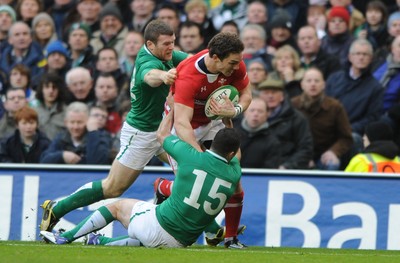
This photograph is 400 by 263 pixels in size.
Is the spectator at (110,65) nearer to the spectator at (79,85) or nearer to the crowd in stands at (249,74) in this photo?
the crowd in stands at (249,74)

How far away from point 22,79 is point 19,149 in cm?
192

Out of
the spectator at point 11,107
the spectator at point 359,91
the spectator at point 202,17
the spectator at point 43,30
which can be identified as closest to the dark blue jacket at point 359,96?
the spectator at point 359,91

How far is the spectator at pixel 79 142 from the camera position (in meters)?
15.4

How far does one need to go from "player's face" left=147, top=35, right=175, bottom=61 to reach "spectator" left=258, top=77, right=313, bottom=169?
3856 millimetres

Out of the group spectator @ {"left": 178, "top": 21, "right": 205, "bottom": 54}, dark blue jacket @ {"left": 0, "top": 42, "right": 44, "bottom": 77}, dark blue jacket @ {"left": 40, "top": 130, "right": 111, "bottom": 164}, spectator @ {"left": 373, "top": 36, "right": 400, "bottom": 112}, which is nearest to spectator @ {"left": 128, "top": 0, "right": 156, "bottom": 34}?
spectator @ {"left": 178, "top": 21, "right": 205, "bottom": 54}

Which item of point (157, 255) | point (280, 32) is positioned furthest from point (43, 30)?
point (157, 255)

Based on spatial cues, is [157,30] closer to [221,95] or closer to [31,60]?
[221,95]

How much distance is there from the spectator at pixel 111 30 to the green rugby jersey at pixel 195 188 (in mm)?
7584

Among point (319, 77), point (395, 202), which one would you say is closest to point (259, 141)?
point (319, 77)

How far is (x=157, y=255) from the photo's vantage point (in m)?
10.1

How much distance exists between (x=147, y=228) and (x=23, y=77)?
23.6 ft

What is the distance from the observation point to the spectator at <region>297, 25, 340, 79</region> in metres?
16.8

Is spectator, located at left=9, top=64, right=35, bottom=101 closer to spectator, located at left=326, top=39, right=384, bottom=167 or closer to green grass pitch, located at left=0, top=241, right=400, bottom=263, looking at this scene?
spectator, located at left=326, top=39, right=384, bottom=167

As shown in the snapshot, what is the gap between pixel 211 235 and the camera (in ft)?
39.5
